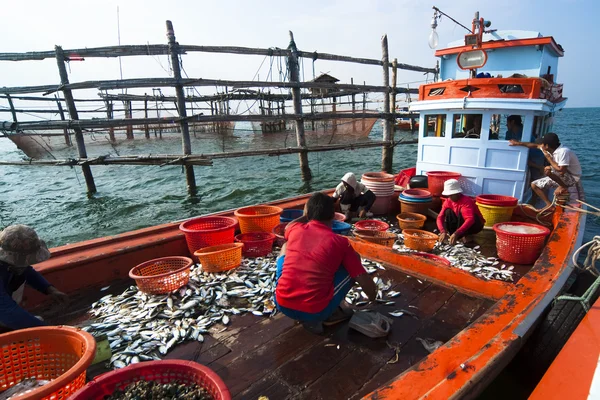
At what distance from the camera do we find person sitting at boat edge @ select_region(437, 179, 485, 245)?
552 cm

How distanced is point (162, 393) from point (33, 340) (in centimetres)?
123

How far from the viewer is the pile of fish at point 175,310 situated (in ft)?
10.5

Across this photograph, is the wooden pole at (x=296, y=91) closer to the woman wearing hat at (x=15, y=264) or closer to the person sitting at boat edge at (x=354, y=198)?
the person sitting at boat edge at (x=354, y=198)

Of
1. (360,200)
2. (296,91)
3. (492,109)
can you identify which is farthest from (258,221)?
(296,91)

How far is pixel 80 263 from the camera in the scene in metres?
4.23

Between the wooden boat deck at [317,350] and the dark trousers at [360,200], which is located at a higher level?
the dark trousers at [360,200]

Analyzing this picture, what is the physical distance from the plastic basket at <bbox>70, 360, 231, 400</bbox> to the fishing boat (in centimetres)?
64

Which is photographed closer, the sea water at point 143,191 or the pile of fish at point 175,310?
the pile of fish at point 175,310

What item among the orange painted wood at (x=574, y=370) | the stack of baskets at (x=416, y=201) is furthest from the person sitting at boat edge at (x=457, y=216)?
the orange painted wood at (x=574, y=370)

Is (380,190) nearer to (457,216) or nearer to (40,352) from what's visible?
(457,216)

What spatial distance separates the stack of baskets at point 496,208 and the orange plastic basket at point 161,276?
17.3 ft

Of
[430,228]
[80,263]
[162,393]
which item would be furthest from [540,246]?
[80,263]

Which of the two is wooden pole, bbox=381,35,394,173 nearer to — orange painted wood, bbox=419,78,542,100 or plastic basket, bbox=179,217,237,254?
orange painted wood, bbox=419,78,542,100

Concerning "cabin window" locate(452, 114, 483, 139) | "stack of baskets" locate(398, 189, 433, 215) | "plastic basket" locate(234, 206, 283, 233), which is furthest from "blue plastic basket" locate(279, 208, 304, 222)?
"cabin window" locate(452, 114, 483, 139)
